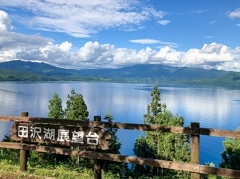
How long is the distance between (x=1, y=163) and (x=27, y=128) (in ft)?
7.13

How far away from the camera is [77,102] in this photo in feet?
191

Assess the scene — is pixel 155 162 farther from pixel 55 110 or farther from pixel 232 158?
pixel 55 110

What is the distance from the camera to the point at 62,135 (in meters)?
9.93

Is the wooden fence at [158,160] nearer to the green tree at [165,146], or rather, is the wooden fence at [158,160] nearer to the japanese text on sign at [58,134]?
the japanese text on sign at [58,134]

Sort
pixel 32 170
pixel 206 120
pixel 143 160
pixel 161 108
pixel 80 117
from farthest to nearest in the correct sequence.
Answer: pixel 206 120 < pixel 161 108 < pixel 80 117 < pixel 32 170 < pixel 143 160

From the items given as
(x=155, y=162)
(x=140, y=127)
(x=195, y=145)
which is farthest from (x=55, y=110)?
(x=195, y=145)

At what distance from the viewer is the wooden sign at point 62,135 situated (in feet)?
30.3

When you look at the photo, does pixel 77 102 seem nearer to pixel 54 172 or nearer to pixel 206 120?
pixel 54 172

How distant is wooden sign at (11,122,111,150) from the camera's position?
9234 millimetres

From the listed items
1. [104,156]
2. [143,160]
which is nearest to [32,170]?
[104,156]

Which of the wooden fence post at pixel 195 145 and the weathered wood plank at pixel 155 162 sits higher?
the wooden fence post at pixel 195 145

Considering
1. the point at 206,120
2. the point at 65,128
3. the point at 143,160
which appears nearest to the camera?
the point at 143,160

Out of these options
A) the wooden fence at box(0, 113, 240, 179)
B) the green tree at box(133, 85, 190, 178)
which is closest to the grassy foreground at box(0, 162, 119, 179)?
the wooden fence at box(0, 113, 240, 179)

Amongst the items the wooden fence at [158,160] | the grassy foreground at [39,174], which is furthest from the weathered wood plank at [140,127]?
the grassy foreground at [39,174]
